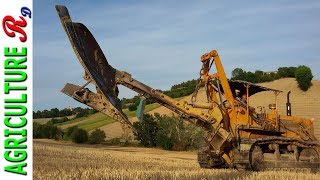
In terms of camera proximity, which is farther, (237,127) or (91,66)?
(237,127)

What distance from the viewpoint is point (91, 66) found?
1130 centimetres

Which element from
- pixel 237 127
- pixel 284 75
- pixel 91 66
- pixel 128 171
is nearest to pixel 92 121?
pixel 284 75

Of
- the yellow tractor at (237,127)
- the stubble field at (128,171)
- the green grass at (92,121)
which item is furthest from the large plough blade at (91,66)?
the green grass at (92,121)

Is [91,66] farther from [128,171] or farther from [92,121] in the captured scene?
[92,121]

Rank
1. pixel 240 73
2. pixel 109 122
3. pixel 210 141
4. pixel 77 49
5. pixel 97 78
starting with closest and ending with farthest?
pixel 77 49 → pixel 97 78 → pixel 210 141 → pixel 240 73 → pixel 109 122

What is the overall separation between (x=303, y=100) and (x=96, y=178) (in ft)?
148

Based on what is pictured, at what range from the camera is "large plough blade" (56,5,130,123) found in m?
10.5

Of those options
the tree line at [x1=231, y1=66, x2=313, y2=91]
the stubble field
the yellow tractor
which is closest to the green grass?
the tree line at [x1=231, y1=66, x2=313, y2=91]

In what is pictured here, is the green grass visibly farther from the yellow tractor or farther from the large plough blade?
the large plough blade

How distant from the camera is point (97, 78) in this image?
11.3 metres

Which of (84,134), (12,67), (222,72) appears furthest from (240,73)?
(12,67)

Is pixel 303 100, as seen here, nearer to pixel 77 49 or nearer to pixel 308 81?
pixel 308 81

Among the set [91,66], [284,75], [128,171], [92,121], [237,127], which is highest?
[284,75]

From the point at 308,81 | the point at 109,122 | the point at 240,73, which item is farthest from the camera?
the point at 109,122
